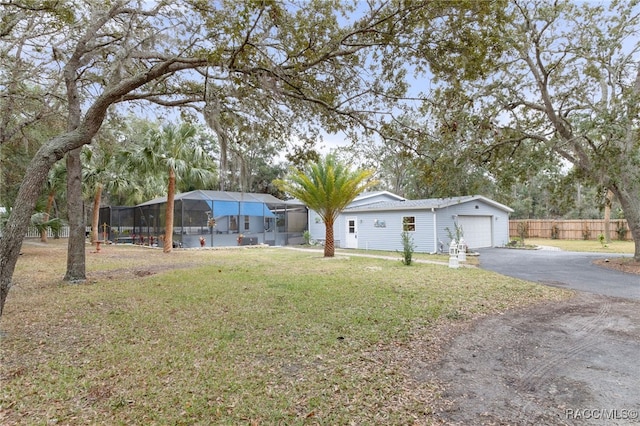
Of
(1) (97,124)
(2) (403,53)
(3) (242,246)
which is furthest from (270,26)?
(3) (242,246)

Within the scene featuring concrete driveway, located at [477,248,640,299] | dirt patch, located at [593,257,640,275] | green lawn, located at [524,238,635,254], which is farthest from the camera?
green lawn, located at [524,238,635,254]

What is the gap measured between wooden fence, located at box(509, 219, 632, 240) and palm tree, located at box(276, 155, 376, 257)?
14.4 m

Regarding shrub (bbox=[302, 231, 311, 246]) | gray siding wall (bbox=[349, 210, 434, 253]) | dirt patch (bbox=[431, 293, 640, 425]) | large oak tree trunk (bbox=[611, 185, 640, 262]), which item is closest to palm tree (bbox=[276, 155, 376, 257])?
gray siding wall (bbox=[349, 210, 434, 253])

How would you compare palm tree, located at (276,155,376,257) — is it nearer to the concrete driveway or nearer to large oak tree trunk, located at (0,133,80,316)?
the concrete driveway

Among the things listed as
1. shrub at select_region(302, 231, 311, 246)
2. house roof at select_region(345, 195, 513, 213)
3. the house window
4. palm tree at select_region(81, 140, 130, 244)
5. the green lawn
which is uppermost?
palm tree at select_region(81, 140, 130, 244)

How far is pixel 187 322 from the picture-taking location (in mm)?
5062

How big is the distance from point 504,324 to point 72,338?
590 centimetres

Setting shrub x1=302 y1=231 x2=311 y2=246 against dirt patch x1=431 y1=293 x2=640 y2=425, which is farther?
shrub x1=302 y1=231 x2=311 y2=246

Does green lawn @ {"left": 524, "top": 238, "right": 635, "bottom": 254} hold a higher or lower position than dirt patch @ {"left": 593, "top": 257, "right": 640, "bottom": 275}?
higher

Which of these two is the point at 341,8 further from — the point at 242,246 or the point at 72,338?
the point at 242,246

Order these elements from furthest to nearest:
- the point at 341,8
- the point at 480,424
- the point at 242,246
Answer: the point at 242,246, the point at 341,8, the point at 480,424

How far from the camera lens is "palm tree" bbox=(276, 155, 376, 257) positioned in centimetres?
1424

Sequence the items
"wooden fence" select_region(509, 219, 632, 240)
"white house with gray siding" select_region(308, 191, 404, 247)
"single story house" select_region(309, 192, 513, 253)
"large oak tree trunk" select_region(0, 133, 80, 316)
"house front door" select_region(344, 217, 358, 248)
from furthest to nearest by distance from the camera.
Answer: "wooden fence" select_region(509, 219, 632, 240)
"white house with gray siding" select_region(308, 191, 404, 247)
"house front door" select_region(344, 217, 358, 248)
"single story house" select_region(309, 192, 513, 253)
"large oak tree trunk" select_region(0, 133, 80, 316)

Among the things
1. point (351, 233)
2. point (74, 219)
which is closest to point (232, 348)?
point (74, 219)
